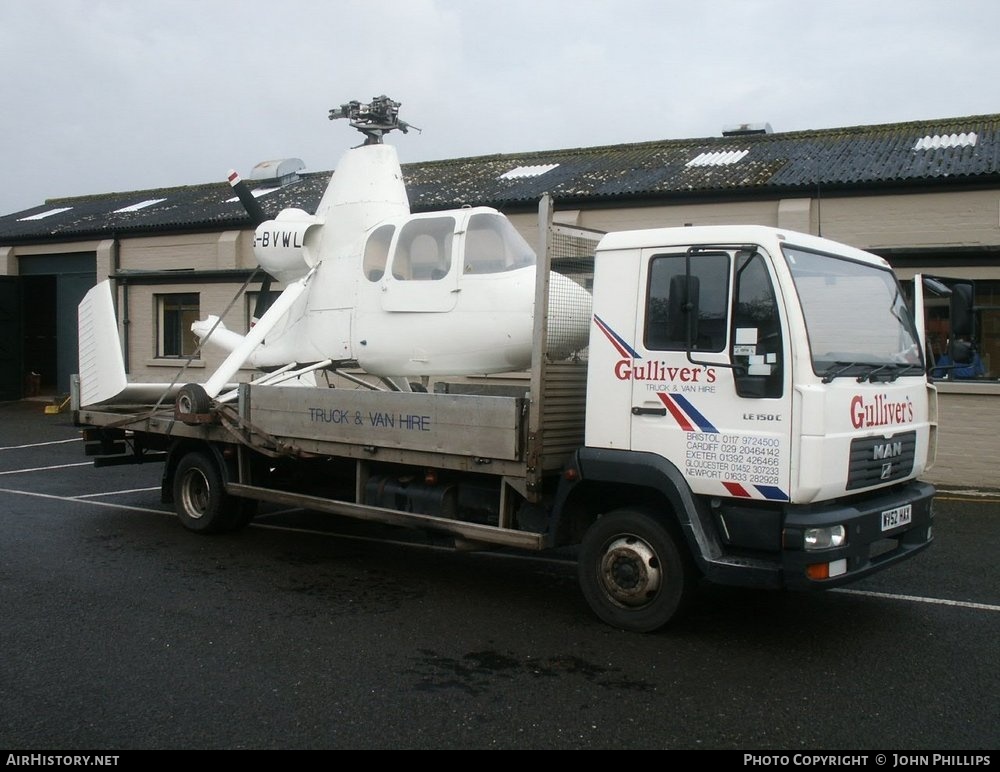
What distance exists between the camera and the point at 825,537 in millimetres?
4887

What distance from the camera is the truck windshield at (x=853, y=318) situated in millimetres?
5090

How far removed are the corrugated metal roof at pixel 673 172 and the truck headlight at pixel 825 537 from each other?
30.2ft

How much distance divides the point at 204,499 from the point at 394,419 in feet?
9.86

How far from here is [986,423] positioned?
38.5 ft

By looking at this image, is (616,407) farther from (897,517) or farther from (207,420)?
(207,420)

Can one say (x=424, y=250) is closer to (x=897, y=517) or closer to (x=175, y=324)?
(x=897, y=517)

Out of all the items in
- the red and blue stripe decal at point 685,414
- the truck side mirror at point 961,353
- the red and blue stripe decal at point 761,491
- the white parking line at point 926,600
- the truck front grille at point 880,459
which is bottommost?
the white parking line at point 926,600

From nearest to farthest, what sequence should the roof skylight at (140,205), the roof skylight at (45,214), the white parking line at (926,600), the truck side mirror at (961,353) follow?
the truck side mirror at (961,353) < the white parking line at (926,600) < the roof skylight at (140,205) < the roof skylight at (45,214)

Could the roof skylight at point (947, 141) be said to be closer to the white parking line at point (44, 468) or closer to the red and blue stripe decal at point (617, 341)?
the red and blue stripe decal at point (617, 341)

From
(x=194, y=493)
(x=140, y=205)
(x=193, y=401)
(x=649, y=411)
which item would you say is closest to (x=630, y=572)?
(x=649, y=411)

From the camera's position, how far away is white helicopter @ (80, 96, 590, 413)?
7.20m

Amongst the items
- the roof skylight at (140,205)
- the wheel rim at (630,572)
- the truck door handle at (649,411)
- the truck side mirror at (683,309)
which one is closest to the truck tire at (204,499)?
the wheel rim at (630,572)

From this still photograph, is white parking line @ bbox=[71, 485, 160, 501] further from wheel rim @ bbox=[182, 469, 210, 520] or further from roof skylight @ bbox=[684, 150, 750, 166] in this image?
roof skylight @ bbox=[684, 150, 750, 166]

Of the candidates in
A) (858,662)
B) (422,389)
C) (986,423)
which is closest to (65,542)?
(422,389)
